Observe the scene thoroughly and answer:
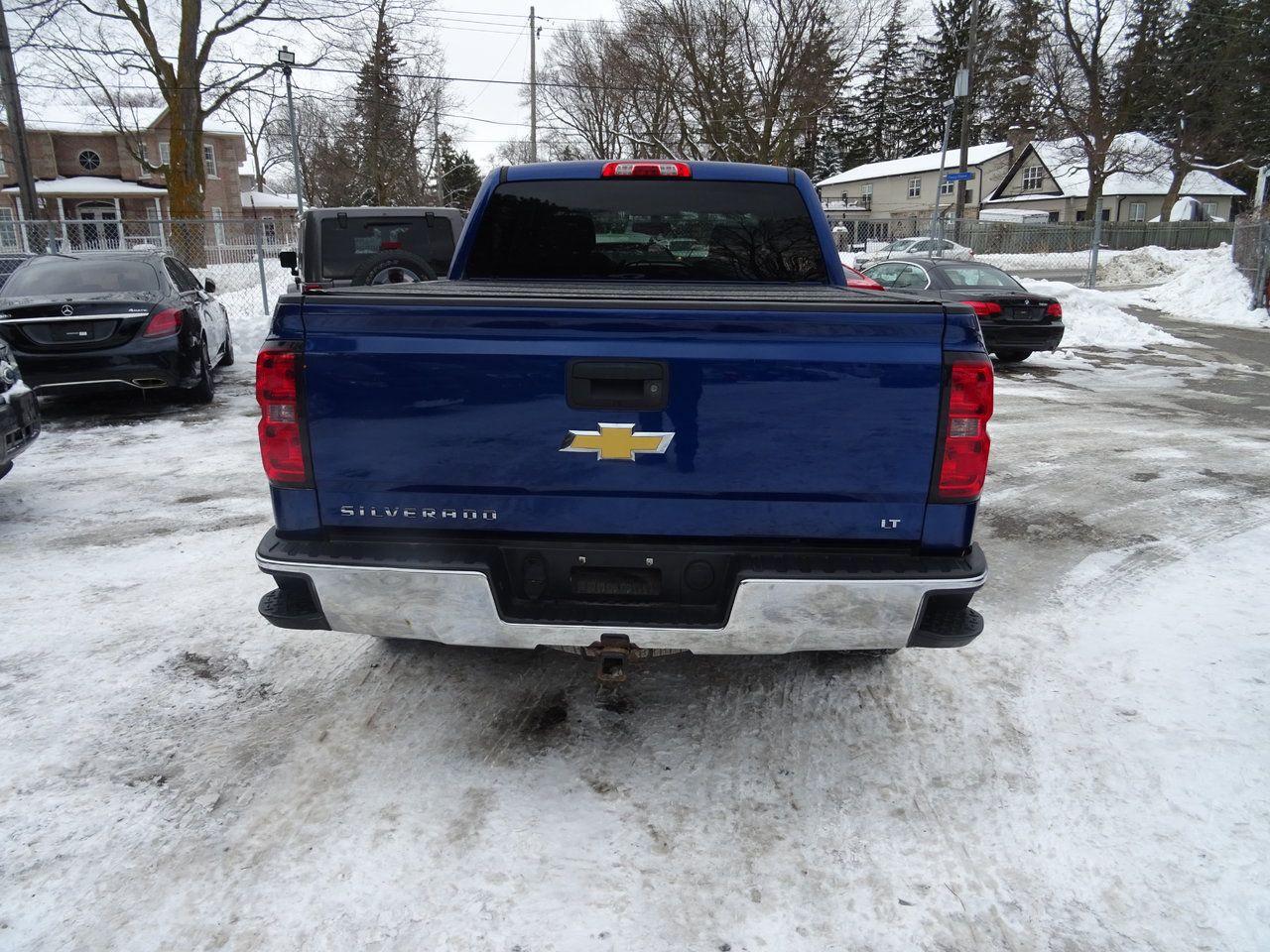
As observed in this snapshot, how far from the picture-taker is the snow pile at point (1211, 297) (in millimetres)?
18891

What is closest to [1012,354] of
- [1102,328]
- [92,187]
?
[1102,328]

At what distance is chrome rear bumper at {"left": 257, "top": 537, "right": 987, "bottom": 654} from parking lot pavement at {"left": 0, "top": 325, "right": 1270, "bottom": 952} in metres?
0.59

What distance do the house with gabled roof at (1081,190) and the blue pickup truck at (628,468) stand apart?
64.6 meters

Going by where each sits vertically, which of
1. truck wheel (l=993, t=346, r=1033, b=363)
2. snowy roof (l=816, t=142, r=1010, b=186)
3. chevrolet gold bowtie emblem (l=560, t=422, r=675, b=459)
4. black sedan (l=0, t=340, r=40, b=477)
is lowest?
truck wheel (l=993, t=346, r=1033, b=363)

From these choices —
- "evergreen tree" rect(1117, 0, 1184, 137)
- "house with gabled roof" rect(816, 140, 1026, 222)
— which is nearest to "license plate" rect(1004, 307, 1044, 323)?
"evergreen tree" rect(1117, 0, 1184, 137)

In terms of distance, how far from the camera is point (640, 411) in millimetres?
2543

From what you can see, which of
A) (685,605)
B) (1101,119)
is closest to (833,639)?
(685,605)

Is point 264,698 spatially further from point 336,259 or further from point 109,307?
point 336,259

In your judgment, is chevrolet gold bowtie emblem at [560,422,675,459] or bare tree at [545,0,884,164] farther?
bare tree at [545,0,884,164]

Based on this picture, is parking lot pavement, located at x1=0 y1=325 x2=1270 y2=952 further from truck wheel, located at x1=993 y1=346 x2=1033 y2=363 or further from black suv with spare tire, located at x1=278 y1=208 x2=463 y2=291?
truck wheel, located at x1=993 y1=346 x2=1033 y2=363

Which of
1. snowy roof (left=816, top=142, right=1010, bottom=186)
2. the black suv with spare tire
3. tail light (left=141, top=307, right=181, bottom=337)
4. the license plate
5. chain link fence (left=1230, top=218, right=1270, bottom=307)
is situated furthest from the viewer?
snowy roof (left=816, top=142, right=1010, bottom=186)

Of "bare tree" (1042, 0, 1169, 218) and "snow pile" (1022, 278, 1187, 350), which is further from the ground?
"bare tree" (1042, 0, 1169, 218)

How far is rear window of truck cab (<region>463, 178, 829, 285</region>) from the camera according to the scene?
4.44m

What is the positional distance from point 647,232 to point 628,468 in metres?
2.30
